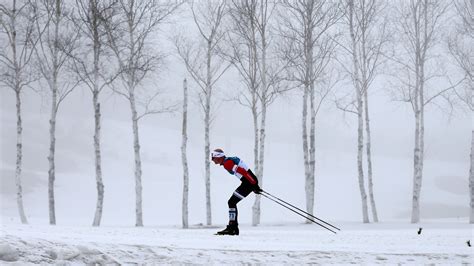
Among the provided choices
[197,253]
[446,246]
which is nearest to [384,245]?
[446,246]

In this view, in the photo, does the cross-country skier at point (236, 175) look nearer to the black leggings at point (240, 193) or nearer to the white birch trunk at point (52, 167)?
the black leggings at point (240, 193)

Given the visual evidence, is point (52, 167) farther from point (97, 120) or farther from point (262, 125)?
point (262, 125)

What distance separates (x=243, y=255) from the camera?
7.43 m

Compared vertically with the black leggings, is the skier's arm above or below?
above

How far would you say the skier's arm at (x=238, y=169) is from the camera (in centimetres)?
1005

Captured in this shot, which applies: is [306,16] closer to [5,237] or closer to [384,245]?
[384,245]

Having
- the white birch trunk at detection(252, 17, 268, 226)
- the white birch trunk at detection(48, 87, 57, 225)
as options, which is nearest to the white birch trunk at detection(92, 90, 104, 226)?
the white birch trunk at detection(48, 87, 57, 225)

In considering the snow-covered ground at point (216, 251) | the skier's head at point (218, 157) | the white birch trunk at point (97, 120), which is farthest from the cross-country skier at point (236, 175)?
the white birch trunk at point (97, 120)

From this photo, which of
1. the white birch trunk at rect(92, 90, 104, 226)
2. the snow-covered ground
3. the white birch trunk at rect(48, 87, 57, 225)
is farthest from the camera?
the white birch trunk at rect(48, 87, 57, 225)

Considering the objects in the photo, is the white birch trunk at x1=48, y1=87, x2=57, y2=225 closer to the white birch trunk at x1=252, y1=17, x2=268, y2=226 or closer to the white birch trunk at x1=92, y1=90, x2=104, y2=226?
the white birch trunk at x1=92, y1=90, x2=104, y2=226

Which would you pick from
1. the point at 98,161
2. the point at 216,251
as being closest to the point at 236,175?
the point at 216,251

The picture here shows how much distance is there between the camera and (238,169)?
1013 cm

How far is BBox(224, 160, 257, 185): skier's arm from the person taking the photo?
1005 cm

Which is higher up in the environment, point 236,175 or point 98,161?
point 98,161
